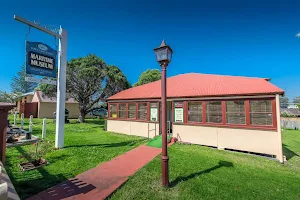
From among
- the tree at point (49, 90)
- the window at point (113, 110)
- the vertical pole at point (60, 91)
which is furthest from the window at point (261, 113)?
the tree at point (49, 90)

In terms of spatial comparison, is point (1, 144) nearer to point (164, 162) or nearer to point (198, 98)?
point (164, 162)

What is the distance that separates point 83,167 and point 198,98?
6.75 metres

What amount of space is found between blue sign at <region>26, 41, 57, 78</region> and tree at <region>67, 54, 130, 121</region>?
1076cm

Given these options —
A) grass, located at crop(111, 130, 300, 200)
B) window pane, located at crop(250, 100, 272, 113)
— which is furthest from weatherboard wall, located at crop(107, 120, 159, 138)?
window pane, located at crop(250, 100, 272, 113)

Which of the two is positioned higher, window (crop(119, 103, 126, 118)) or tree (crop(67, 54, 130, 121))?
tree (crop(67, 54, 130, 121))

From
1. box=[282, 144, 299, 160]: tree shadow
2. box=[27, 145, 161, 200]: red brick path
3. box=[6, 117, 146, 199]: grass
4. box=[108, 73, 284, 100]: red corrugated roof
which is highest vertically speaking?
box=[108, 73, 284, 100]: red corrugated roof

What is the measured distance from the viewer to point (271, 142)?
6.89m

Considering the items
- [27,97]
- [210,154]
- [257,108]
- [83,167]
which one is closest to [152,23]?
[257,108]

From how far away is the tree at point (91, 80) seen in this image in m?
17.7

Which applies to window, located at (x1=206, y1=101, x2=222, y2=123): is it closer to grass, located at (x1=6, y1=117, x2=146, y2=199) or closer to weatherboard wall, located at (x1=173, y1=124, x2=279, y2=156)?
weatherboard wall, located at (x1=173, y1=124, x2=279, y2=156)

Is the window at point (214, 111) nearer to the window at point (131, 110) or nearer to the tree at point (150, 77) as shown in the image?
the window at point (131, 110)

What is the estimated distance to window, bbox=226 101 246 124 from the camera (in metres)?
7.66

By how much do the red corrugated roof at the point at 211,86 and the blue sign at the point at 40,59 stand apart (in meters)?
5.94

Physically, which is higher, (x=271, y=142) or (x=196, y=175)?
(x=271, y=142)
